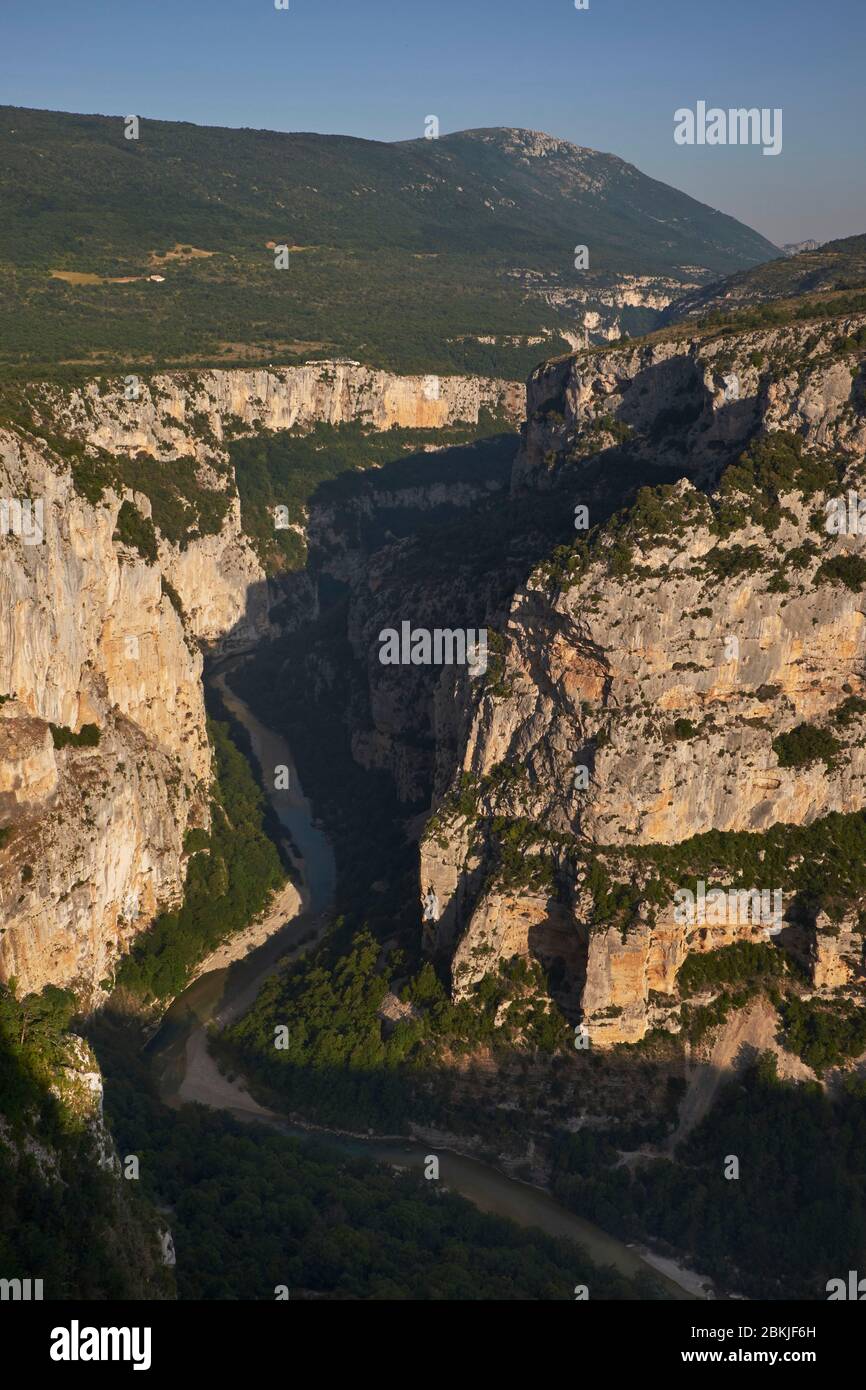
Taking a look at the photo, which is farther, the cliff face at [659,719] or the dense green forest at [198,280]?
the dense green forest at [198,280]

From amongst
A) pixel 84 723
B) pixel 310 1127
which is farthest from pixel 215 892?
pixel 310 1127

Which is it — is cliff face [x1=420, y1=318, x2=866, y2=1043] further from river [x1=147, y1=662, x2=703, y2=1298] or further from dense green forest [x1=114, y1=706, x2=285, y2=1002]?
dense green forest [x1=114, y1=706, x2=285, y2=1002]

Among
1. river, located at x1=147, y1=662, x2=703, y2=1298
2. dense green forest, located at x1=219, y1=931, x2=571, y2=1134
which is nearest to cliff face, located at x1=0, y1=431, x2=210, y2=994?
river, located at x1=147, y1=662, x2=703, y2=1298

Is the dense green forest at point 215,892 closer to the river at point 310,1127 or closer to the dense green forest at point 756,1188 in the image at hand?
the river at point 310,1127

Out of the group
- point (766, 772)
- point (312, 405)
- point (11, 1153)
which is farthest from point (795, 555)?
point (312, 405)

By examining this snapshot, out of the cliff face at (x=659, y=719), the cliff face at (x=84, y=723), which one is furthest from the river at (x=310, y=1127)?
the cliff face at (x=659, y=719)

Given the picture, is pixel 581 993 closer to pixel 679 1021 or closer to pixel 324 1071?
pixel 679 1021
